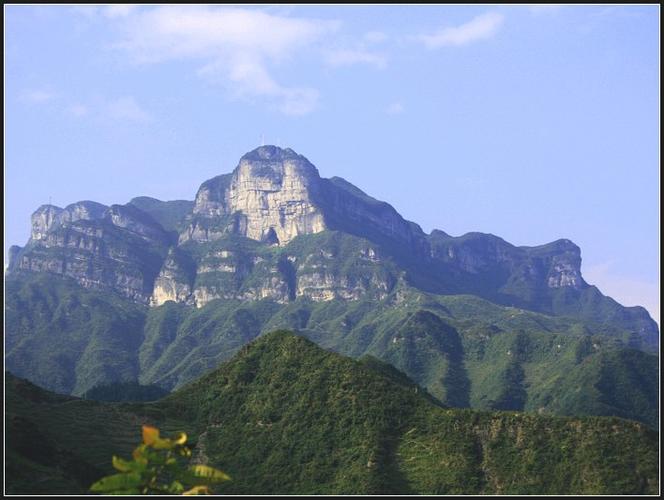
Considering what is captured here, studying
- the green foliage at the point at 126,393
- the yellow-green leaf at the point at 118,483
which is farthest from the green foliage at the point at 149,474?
the green foliage at the point at 126,393

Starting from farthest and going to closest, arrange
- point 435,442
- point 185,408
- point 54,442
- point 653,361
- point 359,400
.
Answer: point 653,361, point 185,408, point 359,400, point 435,442, point 54,442

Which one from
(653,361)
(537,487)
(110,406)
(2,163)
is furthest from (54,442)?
(653,361)

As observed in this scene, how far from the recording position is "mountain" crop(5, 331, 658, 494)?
7756cm

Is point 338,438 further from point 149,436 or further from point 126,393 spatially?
point 126,393

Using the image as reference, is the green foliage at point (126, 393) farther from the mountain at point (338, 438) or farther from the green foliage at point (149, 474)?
the green foliage at point (149, 474)

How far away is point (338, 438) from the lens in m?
87.8

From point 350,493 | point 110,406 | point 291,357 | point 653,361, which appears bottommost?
point 350,493

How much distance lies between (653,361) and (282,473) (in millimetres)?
132619

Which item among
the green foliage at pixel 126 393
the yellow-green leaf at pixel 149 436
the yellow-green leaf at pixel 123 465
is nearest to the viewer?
the yellow-green leaf at pixel 149 436

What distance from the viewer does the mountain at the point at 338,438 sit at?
77562 mm

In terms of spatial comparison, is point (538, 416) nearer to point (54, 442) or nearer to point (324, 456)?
point (324, 456)

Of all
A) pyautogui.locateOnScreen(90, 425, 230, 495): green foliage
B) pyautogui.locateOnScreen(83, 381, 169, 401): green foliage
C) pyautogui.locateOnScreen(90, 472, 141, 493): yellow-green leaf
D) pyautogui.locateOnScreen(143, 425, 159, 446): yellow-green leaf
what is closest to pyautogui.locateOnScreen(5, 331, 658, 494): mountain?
pyautogui.locateOnScreen(90, 425, 230, 495): green foliage

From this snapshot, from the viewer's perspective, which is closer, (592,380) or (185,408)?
(185,408)

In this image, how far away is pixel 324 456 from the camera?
85.6 metres
